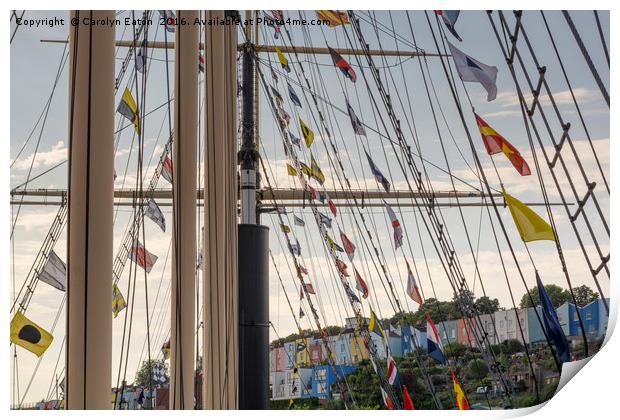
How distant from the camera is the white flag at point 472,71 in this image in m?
4.29

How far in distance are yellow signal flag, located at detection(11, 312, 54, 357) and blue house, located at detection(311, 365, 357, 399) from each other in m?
9.52

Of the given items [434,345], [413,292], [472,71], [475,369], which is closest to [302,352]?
[475,369]

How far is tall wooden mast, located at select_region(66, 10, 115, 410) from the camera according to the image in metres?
2.65

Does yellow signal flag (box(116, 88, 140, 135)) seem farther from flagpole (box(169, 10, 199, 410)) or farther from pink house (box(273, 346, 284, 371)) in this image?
pink house (box(273, 346, 284, 371))

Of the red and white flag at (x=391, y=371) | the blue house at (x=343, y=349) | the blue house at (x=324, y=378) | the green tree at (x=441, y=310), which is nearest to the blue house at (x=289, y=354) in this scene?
the blue house at (x=324, y=378)

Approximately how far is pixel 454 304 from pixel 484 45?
5403mm

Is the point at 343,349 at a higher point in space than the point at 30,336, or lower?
higher

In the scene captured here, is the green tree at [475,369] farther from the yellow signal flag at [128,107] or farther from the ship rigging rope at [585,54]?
the yellow signal flag at [128,107]

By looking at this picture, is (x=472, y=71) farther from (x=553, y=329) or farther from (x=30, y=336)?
(x=30, y=336)

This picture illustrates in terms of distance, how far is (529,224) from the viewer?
146 inches

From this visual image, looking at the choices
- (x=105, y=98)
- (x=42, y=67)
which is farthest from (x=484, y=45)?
(x=105, y=98)

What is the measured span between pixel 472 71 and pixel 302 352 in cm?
938

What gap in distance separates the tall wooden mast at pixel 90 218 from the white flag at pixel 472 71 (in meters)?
2.04
